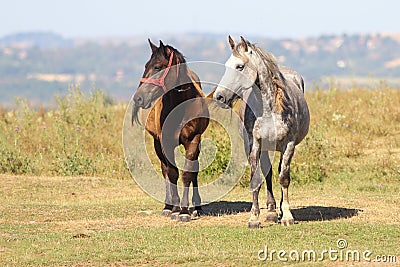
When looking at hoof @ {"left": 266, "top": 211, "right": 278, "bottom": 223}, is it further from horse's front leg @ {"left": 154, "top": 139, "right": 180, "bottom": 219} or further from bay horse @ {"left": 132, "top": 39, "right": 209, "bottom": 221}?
horse's front leg @ {"left": 154, "top": 139, "right": 180, "bottom": 219}

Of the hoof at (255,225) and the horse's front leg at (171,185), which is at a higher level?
the horse's front leg at (171,185)

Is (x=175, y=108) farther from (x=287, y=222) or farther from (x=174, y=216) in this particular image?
(x=287, y=222)

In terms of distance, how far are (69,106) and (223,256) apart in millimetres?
13698

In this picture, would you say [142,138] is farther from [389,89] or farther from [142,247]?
[142,247]

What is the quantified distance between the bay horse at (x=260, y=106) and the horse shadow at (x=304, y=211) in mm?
857

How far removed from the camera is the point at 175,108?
10883 mm

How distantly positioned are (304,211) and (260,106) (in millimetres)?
2382

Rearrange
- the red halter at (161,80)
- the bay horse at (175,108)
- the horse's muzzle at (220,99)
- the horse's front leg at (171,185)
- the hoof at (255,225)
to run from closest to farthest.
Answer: the horse's muzzle at (220,99), the hoof at (255,225), the red halter at (161,80), the bay horse at (175,108), the horse's front leg at (171,185)

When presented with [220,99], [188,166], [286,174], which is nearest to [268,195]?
[286,174]

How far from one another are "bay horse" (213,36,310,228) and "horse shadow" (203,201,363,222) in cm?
86

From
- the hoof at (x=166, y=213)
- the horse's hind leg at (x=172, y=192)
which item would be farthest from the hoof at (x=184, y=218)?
the hoof at (x=166, y=213)

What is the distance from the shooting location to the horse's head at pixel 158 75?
1030cm

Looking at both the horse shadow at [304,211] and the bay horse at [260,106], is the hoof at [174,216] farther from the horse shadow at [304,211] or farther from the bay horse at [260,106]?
the bay horse at [260,106]

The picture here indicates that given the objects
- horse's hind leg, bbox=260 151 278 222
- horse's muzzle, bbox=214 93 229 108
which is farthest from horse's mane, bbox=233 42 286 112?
horse's hind leg, bbox=260 151 278 222
